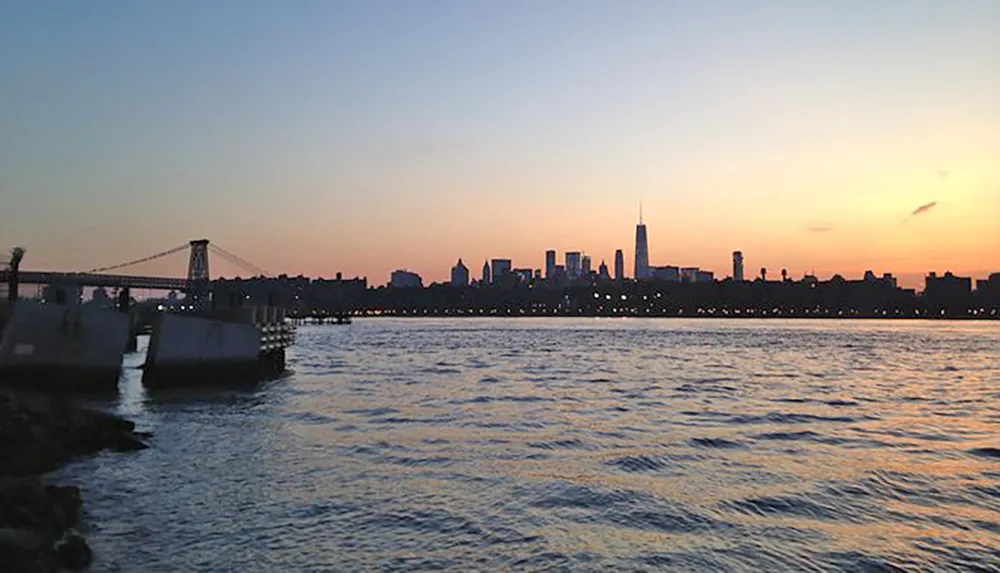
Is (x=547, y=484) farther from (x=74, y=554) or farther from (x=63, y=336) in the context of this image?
(x=63, y=336)

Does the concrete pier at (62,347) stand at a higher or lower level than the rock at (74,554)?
higher

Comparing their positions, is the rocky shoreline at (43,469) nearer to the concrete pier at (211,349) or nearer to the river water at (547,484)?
the river water at (547,484)

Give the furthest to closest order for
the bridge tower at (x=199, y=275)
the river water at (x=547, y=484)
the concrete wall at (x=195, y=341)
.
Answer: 1. the bridge tower at (x=199, y=275)
2. the concrete wall at (x=195, y=341)
3. the river water at (x=547, y=484)

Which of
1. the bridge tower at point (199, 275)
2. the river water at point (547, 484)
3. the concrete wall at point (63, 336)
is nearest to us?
the river water at point (547, 484)

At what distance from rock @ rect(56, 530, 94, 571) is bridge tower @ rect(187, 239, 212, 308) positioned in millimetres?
165653

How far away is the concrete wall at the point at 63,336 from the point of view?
92.4ft

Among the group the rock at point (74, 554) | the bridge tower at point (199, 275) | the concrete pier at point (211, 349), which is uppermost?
the bridge tower at point (199, 275)

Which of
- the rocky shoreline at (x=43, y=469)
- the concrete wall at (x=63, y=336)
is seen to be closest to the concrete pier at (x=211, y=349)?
the concrete wall at (x=63, y=336)

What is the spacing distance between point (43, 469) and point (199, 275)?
175 m

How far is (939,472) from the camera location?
719 inches

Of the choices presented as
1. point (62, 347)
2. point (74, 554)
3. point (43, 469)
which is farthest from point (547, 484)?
point (62, 347)

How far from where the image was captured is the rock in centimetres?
1030

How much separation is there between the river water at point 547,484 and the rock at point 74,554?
356 mm

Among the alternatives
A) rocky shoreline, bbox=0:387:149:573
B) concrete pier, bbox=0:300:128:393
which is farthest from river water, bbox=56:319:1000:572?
concrete pier, bbox=0:300:128:393
